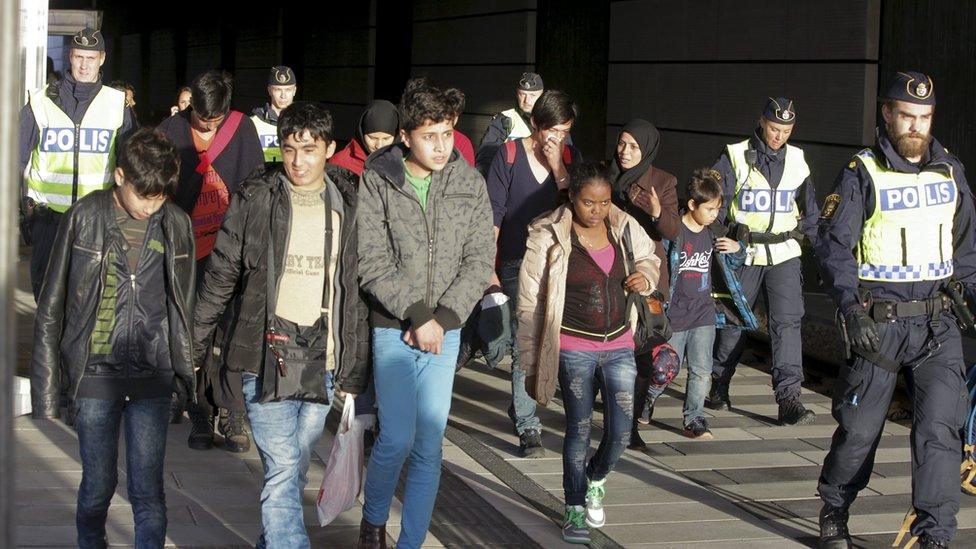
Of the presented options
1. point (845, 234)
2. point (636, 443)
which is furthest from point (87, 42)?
point (845, 234)

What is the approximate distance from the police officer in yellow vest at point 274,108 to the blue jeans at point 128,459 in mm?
4304

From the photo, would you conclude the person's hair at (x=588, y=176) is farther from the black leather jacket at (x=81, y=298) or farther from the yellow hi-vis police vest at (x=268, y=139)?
the yellow hi-vis police vest at (x=268, y=139)

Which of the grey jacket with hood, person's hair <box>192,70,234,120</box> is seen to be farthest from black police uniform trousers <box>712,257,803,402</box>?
the grey jacket with hood

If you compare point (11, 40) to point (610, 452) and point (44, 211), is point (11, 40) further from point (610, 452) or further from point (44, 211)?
point (44, 211)

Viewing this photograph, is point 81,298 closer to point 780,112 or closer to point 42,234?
point 42,234

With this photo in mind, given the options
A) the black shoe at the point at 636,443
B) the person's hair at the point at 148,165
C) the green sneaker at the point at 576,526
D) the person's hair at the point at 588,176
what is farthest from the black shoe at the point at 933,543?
the person's hair at the point at 148,165

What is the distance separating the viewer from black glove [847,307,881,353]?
5777 mm

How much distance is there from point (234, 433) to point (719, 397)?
321 cm

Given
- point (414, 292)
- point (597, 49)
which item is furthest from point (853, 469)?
point (597, 49)

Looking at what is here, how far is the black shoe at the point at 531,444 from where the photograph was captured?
7.64m

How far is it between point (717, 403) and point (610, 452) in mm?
3169

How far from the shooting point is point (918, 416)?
5.84m

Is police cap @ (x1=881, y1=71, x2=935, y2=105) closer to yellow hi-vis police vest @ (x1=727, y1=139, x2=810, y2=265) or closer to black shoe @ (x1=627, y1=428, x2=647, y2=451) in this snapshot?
black shoe @ (x1=627, y1=428, x2=647, y2=451)

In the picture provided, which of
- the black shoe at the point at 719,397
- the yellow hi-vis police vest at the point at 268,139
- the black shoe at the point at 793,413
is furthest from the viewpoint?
the yellow hi-vis police vest at the point at 268,139
